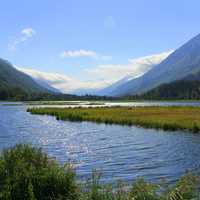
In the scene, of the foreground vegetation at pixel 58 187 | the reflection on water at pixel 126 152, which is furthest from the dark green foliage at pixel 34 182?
the reflection on water at pixel 126 152

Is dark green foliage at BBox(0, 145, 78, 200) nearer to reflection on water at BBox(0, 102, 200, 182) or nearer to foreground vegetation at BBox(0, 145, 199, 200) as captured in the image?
foreground vegetation at BBox(0, 145, 199, 200)

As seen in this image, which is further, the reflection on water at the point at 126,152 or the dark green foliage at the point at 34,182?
the reflection on water at the point at 126,152

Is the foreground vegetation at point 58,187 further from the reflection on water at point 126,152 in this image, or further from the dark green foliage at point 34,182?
the reflection on water at point 126,152

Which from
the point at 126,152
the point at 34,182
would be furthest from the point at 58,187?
the point at 126,152

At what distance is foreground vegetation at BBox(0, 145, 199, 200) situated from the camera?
12930mm

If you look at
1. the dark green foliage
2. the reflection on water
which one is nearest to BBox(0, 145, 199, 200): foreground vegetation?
the dark green foliage

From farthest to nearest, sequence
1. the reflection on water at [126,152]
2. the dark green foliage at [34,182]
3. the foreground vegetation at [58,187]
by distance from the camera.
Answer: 1. the reflection on water at [126,152]
2. the dark green foliage at [34,182]
3. the foreground vegetation at [58,187]

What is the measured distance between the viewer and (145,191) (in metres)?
12.8

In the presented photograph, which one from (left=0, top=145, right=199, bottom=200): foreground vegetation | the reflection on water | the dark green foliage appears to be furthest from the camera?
the reflection on water

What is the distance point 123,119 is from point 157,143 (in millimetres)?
26942

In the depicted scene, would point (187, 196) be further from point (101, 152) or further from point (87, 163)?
point (101, 152)

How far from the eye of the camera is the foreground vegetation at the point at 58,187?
1293cm

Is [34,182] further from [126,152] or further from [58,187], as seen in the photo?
[126,152]

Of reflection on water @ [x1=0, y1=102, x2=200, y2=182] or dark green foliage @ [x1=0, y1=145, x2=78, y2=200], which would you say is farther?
reflection on water @ [x1=0, y1=102, x2=200, y2=182]
